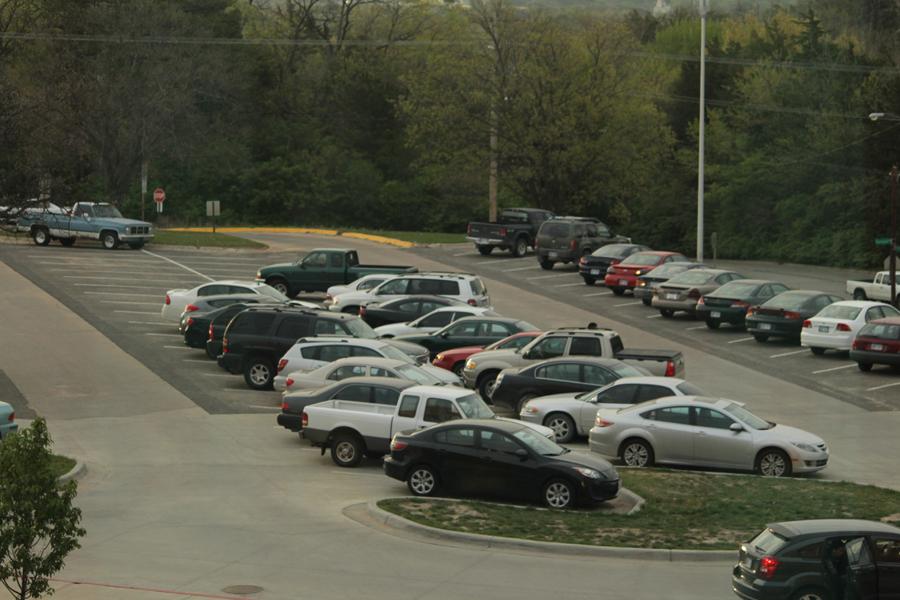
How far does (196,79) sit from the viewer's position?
7894 centimetres

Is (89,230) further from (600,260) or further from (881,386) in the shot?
(881,386)

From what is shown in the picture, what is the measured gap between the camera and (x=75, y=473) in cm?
2048

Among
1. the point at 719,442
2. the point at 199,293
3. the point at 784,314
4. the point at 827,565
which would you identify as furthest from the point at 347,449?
the point at 784,314

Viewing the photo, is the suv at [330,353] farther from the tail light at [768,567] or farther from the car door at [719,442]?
the tail light at [768,567]

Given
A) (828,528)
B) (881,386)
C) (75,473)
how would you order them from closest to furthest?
(828,528), (75,473), (881,386)

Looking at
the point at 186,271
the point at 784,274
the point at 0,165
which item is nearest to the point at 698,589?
the point at 0,165

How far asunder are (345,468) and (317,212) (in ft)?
207

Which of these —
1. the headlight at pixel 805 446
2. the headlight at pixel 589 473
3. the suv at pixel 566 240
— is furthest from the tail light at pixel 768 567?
the suv at pixel 566 240

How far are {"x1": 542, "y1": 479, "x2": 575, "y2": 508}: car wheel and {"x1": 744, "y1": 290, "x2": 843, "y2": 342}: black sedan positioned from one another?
58.4ft

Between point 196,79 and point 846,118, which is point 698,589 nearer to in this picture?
point 846,118

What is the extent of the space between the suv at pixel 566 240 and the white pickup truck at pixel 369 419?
85.2 ft

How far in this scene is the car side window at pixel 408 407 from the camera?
2188cm

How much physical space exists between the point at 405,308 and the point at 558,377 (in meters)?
9.04

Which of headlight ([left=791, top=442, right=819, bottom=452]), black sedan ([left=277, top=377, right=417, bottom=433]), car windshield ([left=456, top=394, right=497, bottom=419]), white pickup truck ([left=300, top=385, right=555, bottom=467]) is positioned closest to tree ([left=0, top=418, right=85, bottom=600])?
white pickup truck ([left=300, top=385, right=555, bottom=467])
